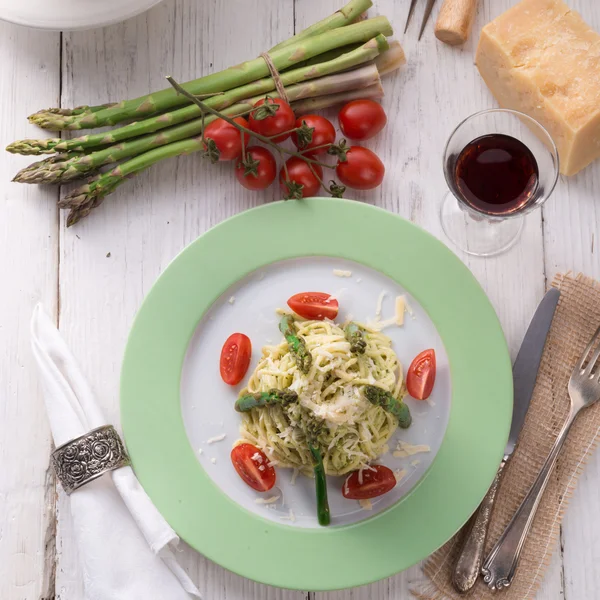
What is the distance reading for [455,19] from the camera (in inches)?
128

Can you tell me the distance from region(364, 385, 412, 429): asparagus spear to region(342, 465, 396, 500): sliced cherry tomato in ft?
0.79

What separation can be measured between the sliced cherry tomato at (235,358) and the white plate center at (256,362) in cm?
4

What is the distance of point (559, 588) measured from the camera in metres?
3.17

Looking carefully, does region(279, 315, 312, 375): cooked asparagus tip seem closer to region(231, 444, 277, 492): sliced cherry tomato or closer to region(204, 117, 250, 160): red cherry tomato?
region(231, 444, 277, 492): sliced cherry tomato

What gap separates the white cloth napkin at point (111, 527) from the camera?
3039 millimetres

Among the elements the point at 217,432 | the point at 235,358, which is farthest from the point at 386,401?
the point at 217,432

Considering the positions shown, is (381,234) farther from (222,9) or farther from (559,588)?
(559,588)

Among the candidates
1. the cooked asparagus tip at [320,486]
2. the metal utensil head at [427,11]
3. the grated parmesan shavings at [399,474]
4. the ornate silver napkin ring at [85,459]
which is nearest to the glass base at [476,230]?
the metal utensil head at [427,11]

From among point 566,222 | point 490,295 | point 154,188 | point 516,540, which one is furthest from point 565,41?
point 516,540

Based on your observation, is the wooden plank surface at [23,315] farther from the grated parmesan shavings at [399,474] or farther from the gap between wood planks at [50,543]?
the grated parmesan shavings at [399,474]

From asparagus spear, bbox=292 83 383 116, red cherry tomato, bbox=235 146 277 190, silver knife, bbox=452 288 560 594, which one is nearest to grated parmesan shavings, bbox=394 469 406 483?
silver knife, bbox=452 288 560 594

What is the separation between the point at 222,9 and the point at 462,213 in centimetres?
146

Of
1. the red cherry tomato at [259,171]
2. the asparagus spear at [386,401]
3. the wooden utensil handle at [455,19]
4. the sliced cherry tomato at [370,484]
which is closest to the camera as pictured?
the asparagus spear at [386,401]

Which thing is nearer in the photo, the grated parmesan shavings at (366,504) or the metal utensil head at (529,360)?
the grated parmesan shavings at (366,504)
